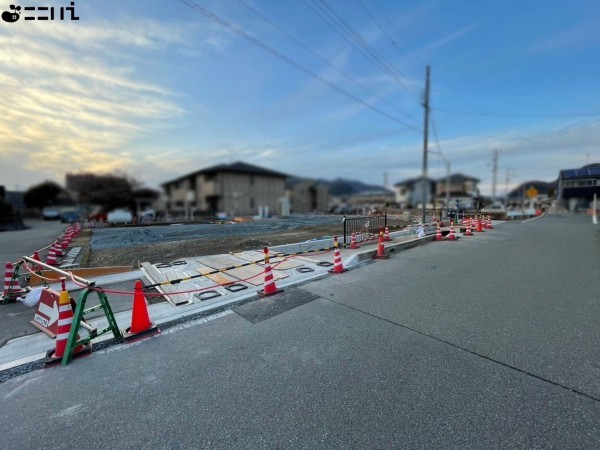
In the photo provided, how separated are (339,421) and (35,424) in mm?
2538

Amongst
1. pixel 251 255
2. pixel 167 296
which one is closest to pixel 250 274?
pixel 167 296

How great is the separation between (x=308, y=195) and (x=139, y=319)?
47449 millimetres

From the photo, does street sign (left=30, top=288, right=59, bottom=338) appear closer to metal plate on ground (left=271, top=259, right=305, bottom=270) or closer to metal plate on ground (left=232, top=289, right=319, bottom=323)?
metal plate on ground (left=232, top=289, right=319, bottom=323)

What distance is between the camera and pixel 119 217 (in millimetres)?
22562

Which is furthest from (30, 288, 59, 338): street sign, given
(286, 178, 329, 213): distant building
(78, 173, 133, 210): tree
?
(286, 178, 329, 213): distant building

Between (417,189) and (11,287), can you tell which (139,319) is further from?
(417,189)

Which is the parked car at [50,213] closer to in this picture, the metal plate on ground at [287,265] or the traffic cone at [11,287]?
the traffic cone at [11,287]

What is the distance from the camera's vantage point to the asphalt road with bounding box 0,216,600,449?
6.88 ft

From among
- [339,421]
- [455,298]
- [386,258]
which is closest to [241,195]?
[386,258]

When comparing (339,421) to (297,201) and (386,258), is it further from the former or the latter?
(297,201)

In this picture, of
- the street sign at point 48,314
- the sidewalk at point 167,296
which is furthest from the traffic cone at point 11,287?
the street sign at point 48,314

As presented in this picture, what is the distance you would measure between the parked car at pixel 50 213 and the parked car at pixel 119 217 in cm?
1683

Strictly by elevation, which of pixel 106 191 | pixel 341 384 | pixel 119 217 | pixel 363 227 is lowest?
pixel 341 384

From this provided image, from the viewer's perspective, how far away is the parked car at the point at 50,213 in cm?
3322
